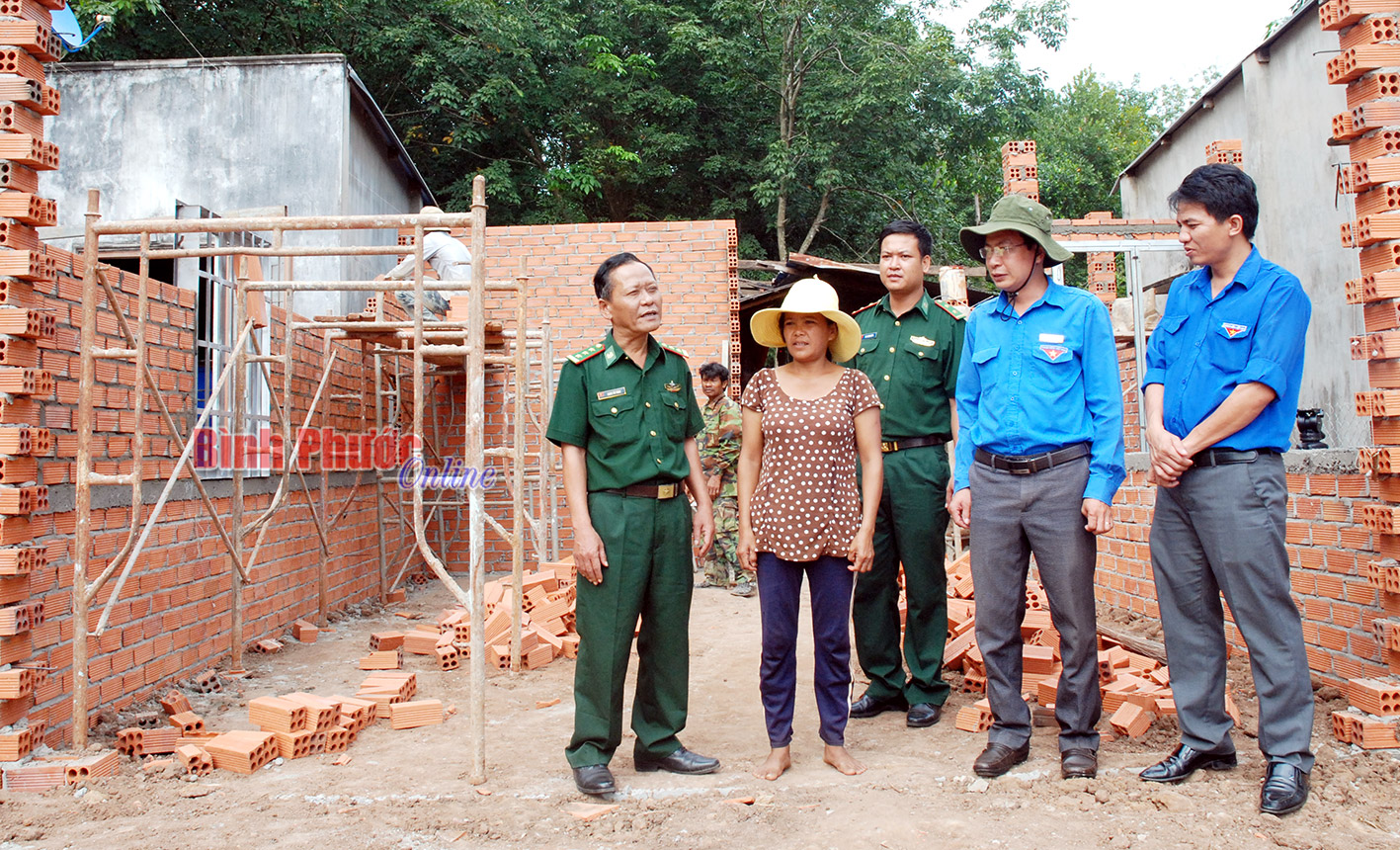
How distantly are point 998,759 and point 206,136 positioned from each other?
11360 millimetres

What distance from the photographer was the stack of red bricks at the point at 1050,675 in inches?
156

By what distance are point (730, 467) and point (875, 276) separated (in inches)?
159

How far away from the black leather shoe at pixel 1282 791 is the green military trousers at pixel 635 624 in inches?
77.0

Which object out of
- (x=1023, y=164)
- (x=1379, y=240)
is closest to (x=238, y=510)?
(x=1379, y=240)

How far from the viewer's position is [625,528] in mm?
3545

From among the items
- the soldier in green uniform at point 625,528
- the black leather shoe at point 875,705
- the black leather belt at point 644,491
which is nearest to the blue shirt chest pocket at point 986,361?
the soldier in green uniform at point 625,528

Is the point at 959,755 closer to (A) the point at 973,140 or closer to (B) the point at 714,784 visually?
(B) the point at 714,784

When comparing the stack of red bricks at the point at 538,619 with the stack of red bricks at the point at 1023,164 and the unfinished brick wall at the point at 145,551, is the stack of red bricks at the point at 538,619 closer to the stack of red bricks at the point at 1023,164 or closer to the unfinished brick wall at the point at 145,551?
the unfinished brick wall at the point at 145,551

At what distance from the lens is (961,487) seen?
380 cm

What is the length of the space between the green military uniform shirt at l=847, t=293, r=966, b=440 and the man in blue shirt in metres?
0.97

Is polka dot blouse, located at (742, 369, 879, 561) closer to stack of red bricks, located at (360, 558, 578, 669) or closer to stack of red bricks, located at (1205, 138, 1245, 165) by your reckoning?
stack of red bricks, located at (360, 558, 578, 669)

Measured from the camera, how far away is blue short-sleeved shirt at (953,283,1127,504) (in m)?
3.40

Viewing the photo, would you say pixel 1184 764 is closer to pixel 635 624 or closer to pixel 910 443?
pixel 910 443

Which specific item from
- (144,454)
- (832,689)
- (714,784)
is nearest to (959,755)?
(832,689)
